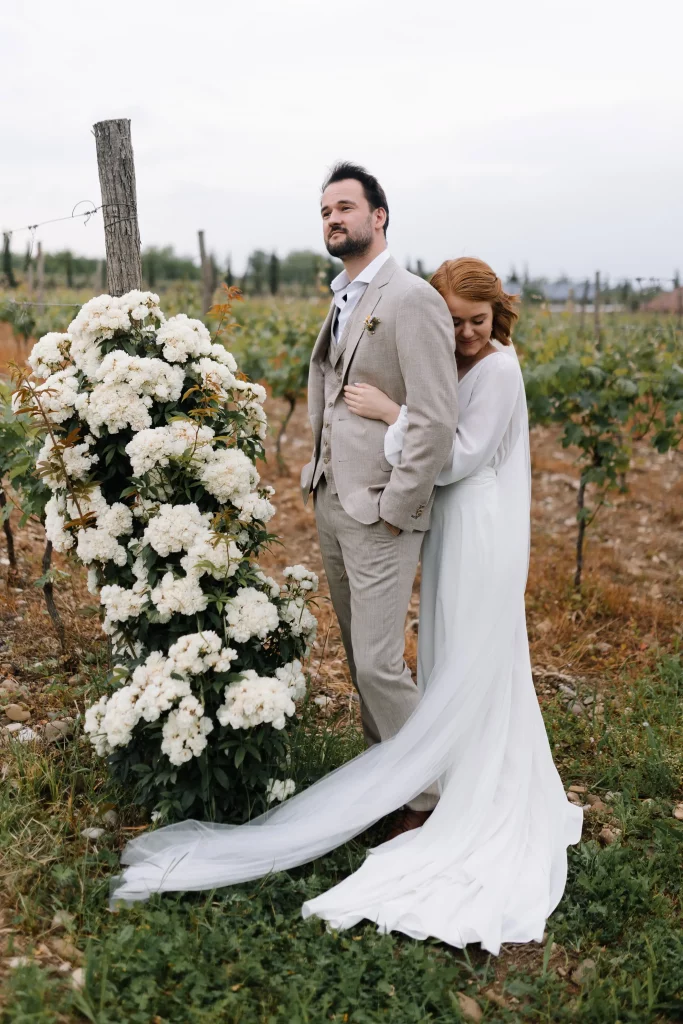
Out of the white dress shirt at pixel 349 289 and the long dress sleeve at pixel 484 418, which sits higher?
the white dress shirt at pixel 349 289

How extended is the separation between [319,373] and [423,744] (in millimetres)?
1432

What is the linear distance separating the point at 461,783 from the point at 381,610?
696 millimetres

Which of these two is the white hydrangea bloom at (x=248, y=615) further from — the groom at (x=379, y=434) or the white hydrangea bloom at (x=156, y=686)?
the groom at (x=379, y=434)

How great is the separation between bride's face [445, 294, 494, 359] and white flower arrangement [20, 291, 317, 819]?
78 cm

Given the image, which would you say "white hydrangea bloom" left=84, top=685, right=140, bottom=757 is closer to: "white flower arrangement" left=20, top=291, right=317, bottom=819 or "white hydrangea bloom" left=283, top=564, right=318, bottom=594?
"white flower arrangement" left=20, top=291, right=317, bottom=819

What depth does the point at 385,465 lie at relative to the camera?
2.97 m

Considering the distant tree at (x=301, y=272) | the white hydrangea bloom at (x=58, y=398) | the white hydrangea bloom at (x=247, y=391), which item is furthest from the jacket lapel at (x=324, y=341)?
the distant tree at (x=301, y=272)

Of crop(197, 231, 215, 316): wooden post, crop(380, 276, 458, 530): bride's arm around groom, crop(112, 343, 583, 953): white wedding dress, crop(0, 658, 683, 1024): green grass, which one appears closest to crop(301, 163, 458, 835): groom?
crop(380, 276, 458, 530): bride's arm around groom

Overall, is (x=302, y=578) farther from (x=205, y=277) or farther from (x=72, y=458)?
(x=205, y=277)

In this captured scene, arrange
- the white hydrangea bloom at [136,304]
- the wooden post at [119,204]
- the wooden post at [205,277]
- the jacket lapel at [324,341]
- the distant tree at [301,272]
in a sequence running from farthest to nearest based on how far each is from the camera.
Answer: the distant tree at [301,272]
the wooden post at [205,277]
the wooden post at [119,204]
the jacket lapel at [324,341]
the white hydrangea bloom at [136,304]

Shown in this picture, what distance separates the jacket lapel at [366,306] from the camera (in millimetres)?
2977

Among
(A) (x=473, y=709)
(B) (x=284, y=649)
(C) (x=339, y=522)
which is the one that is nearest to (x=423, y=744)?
(A) (x=473, y=709)

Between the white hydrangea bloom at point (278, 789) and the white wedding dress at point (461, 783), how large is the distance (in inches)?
1.7

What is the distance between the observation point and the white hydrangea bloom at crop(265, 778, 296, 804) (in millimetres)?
2941
